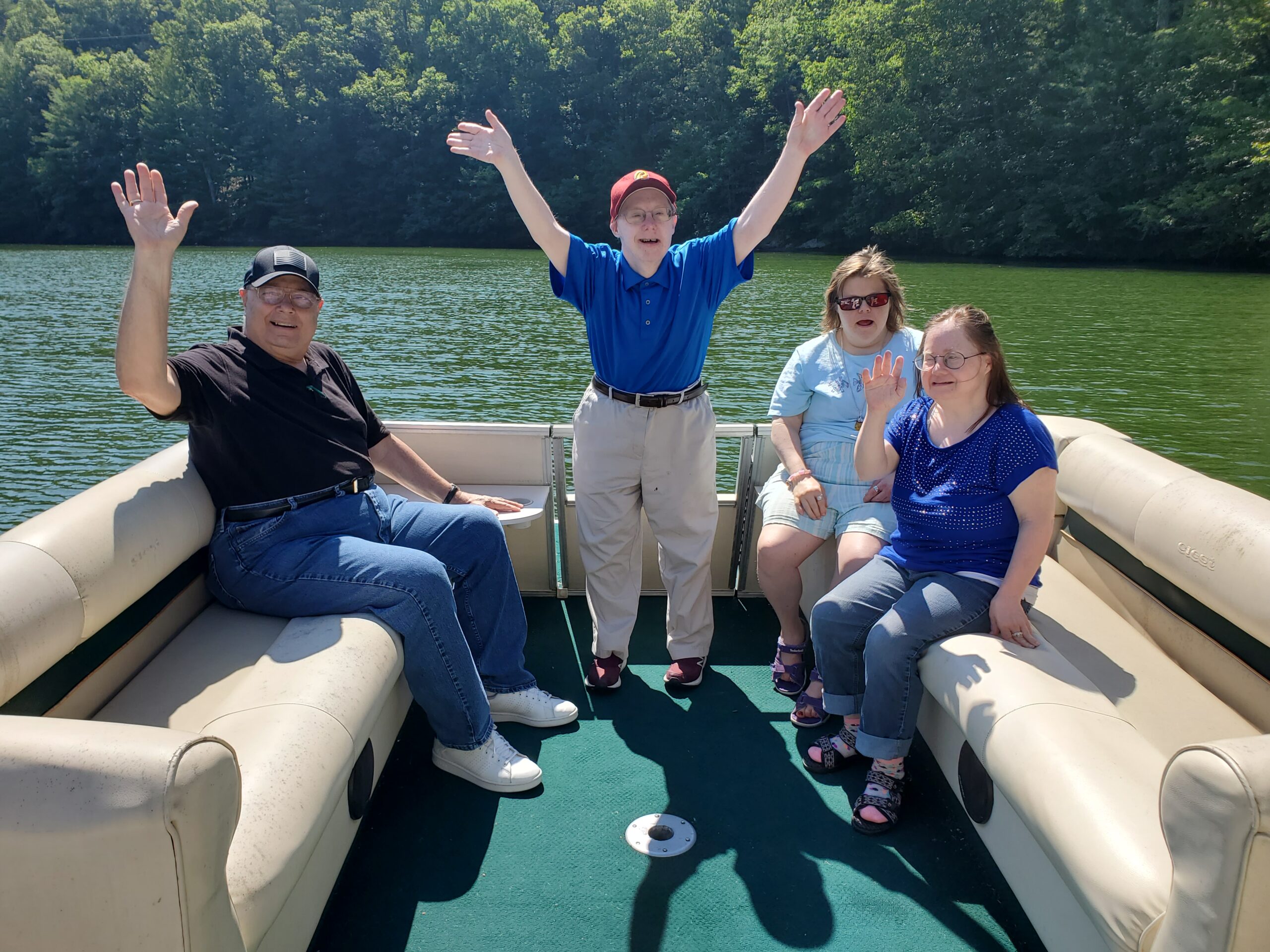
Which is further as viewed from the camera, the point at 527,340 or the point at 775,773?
the point at 527,340

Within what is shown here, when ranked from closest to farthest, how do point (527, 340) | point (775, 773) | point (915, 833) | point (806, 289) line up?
1. point (915, 833)
2. point (775, 773)
3. point (527, 340)
4. point (806, 289)

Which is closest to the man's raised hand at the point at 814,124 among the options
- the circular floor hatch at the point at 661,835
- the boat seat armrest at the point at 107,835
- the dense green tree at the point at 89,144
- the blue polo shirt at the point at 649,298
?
the blue polo shirt at the point at 649,298

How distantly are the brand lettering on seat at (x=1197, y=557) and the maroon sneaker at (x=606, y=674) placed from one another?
1628 millimetres

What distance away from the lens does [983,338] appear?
229 cm

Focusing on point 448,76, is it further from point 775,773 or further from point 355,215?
point 775,773

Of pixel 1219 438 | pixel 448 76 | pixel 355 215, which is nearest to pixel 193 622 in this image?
pixel 1219 438

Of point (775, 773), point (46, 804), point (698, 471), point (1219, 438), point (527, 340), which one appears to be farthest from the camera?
point (527, 340)

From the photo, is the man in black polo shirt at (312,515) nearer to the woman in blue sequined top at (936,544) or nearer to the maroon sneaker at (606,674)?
the maroon sneaker at (606,674)

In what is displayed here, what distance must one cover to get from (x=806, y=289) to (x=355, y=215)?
2897 cm

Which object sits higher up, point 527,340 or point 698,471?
point 698,471

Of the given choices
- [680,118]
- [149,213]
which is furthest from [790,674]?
[680,118]

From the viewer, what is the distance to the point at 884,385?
2322 millimetres

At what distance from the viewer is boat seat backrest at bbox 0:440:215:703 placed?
175 centimetres

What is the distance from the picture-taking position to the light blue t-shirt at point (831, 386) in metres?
2.92
